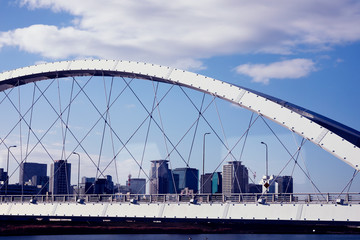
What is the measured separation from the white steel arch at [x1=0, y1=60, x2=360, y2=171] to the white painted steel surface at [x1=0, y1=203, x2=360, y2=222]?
2.71 metres

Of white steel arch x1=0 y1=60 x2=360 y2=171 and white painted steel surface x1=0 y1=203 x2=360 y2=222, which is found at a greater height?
white steel arch x1=0 y1=60 x2=360 y2=171

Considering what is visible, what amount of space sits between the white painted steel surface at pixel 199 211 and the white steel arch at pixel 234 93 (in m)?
2.71

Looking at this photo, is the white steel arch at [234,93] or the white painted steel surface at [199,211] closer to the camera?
the white painted steel surface at [199,211]

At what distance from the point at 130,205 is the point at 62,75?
17.1 meters

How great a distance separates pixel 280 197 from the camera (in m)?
33.0

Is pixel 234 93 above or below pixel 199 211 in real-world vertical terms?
above

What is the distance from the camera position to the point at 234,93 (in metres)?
36.7

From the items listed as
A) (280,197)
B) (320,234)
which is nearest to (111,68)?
(280,197)

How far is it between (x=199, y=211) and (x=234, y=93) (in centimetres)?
744

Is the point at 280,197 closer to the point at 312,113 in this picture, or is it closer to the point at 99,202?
the point at 312,113

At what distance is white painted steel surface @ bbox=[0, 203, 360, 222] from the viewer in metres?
29.5

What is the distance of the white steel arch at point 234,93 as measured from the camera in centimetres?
3134

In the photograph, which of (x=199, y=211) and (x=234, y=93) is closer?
(x=199, y=211)

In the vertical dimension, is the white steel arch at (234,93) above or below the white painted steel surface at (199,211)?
above
